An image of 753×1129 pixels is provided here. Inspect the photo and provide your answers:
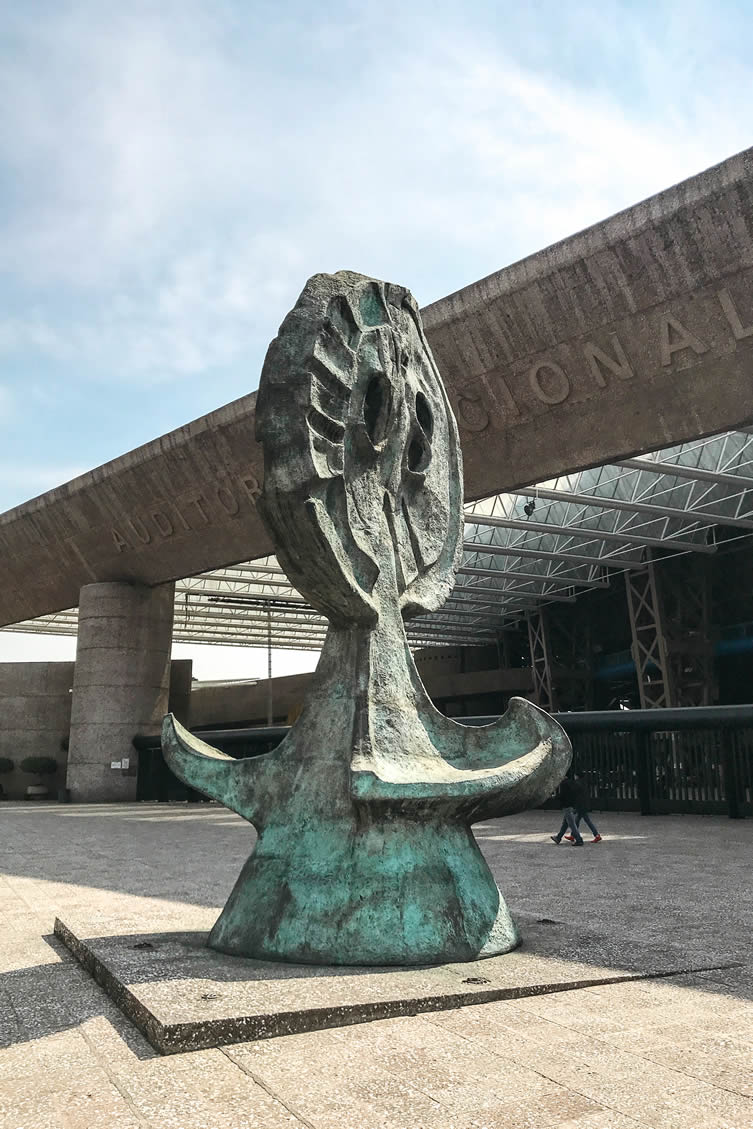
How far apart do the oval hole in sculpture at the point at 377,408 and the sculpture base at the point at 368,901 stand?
2.13m

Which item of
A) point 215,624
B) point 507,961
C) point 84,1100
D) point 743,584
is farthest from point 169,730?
point 215,624

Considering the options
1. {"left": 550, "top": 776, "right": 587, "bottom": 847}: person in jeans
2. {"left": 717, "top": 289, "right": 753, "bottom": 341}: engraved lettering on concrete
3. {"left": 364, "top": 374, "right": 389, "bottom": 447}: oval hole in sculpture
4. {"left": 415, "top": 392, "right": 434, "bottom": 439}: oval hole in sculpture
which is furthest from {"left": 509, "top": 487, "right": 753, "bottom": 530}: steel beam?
{"left": 364, "top": 374, "right": 389, "bottom": 447}: oval hole in sculpture

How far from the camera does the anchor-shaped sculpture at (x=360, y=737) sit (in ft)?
14.2

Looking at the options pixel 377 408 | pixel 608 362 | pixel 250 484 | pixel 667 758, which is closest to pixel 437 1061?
pixel 377 408

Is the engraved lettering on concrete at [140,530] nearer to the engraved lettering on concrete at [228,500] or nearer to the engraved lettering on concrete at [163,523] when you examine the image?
the engraved lettering on concrete at [163,523]

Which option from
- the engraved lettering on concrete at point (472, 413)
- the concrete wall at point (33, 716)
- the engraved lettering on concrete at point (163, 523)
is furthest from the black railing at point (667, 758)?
the concrete wall at point (33, 716)

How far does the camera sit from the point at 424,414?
229 inches

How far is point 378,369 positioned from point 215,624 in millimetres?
44078

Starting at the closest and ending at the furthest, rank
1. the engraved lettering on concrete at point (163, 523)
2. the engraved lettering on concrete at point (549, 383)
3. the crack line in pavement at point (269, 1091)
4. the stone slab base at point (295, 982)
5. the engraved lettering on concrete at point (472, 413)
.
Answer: the crack line in pavement at point (269, 1091) < the stone slab base at point (295, 982) < the engraved lettering on concrete at point (549, 383) < the engraved lettering on concrete at point (472, 413) < the engraved lettering on concrete at point (163, 523)

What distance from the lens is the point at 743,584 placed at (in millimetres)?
37625

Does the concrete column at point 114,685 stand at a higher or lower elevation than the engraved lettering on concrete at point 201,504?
lower

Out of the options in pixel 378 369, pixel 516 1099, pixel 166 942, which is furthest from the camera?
pixel 378 369

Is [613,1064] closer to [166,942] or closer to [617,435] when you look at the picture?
[166,942]

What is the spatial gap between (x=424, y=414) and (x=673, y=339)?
29.2ft
